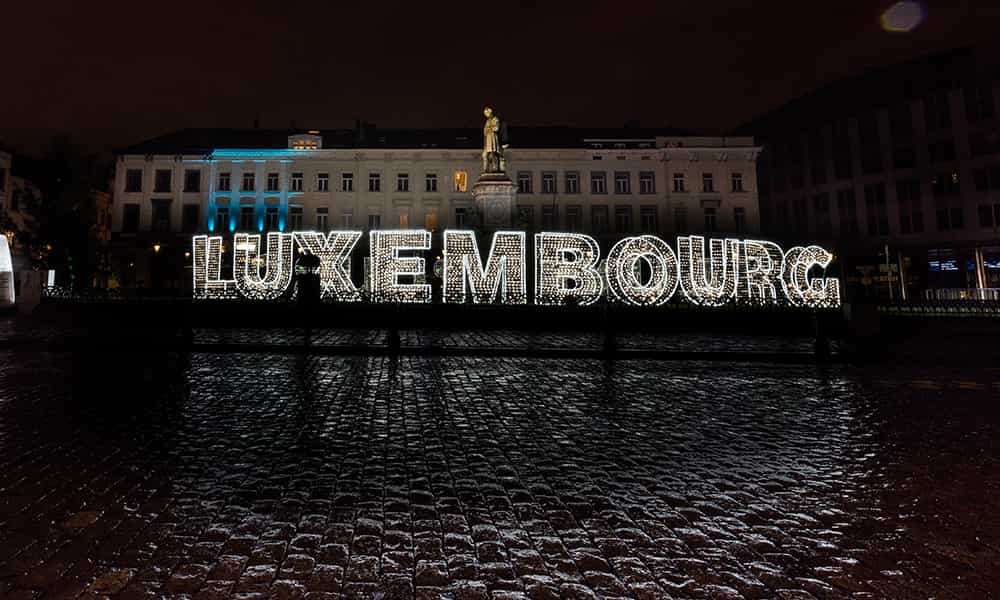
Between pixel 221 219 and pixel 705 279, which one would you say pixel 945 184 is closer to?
pixel 705 279

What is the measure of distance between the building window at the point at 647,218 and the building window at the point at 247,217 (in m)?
40.5

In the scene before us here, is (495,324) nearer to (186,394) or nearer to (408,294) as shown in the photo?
(408,294)

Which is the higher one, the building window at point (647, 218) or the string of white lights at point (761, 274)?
the building window at point (647, 218)

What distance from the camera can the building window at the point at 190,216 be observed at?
1908 inches

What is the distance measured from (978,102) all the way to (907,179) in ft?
28.2

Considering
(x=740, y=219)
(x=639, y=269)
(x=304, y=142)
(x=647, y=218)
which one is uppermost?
(x=304, y=142)

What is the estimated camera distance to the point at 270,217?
49.5 metres

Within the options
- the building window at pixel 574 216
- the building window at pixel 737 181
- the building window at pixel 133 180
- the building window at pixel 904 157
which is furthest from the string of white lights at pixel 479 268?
the building window at pixel 904 157

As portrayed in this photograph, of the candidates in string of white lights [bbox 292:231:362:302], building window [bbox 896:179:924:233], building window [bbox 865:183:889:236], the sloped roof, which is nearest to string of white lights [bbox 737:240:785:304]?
string of white lights [bbox 292:231:362:302]

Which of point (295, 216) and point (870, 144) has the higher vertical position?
point (870, 144)

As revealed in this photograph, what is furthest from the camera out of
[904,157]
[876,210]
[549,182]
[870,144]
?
[870,144]

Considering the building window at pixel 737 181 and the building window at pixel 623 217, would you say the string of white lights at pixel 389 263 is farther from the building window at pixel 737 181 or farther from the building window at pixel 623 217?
the building window at pixel 737 181

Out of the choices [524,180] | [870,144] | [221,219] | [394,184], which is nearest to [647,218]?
[524,180]

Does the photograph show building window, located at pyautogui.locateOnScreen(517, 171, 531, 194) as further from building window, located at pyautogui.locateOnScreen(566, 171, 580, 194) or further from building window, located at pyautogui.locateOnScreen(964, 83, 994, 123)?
building window, located at pyautogui.locateOnScreen(964, 83, 994, 123)
